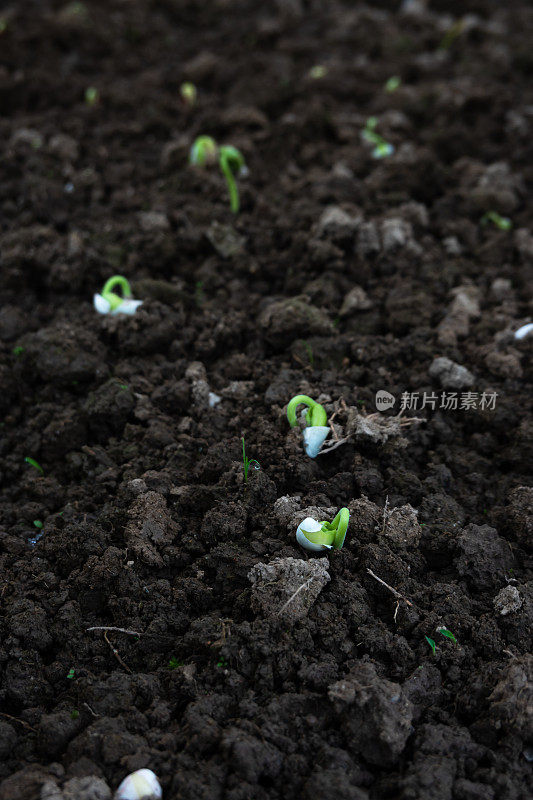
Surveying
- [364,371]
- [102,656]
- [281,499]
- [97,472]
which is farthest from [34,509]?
[364,371]

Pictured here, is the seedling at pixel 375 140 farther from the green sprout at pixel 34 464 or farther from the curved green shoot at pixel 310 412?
the green sprout at pixel 34 464

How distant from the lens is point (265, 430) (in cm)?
189

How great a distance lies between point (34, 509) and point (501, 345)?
1.70m

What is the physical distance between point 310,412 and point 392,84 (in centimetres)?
250

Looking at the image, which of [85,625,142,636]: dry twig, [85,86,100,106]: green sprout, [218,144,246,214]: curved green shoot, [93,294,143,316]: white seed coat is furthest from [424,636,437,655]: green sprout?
[85,86,100,106]: green sprout

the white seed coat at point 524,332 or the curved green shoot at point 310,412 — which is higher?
the curved green shoot at point 310,412

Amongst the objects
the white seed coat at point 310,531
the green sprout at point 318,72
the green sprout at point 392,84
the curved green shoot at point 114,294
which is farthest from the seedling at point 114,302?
the green sprout at point 392,84

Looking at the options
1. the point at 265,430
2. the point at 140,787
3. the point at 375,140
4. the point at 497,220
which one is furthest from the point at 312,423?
the point at 375,140

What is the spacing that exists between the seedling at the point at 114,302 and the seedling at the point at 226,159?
0.69m

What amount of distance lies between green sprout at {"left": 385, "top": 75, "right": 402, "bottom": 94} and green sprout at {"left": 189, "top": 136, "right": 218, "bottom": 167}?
3.97 ft

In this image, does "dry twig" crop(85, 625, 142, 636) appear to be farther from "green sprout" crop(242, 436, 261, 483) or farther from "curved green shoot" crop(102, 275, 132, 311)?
"curved green shoot" crop(102, 275, 132, 311)

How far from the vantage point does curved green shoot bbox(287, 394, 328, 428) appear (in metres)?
1.84

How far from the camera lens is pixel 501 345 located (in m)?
2.26

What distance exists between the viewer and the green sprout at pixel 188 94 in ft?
10.9
